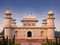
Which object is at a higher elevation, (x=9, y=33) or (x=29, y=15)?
(x=29, y=15)

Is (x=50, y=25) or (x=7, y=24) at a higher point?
(x=7, y=24)

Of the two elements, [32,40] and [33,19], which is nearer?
[32,40]

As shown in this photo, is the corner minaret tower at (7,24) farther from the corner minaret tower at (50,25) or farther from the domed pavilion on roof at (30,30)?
the corner minaret tower at (50,25)

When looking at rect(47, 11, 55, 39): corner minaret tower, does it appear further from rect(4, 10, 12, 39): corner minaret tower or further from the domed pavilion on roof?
rect(4, 10, 12, 39): corner minaret tower

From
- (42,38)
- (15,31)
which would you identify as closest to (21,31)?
(15,31)

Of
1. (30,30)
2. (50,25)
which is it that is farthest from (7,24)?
(50,25)

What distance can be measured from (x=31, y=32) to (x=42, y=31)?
1.67m

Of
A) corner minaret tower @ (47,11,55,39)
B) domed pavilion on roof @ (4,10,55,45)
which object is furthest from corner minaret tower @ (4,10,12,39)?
corner minaret tower @ (47,11,55,39)

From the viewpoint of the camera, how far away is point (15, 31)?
39.8 meters

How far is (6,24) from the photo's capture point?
3881 cm

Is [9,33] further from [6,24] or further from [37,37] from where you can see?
[37,37]

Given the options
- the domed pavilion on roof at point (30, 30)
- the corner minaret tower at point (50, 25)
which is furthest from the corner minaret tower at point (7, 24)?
the corner minaret tower at point (50, 25)

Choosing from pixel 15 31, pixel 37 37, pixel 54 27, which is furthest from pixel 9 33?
pixel 54 27

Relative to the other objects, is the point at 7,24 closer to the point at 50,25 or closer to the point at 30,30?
the point at 30,30
